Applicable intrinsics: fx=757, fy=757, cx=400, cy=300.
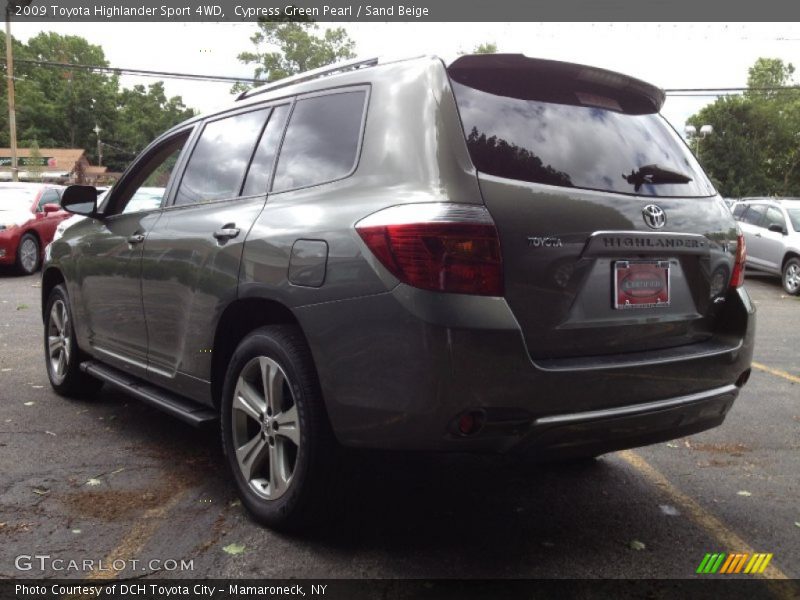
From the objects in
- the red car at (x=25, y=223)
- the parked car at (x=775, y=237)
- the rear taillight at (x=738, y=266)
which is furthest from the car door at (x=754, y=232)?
the red car at (x=25, y=223)

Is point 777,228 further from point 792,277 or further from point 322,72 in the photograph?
point 322,72

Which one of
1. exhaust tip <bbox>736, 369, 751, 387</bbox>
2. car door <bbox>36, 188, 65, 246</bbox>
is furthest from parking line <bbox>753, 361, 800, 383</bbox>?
car door <bbox>36, 188, 65, 246</bbox>

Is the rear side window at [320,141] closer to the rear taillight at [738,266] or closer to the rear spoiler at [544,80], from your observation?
the rear spoiler at [544,80]

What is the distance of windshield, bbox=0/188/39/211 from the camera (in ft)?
45.9

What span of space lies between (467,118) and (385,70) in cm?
47

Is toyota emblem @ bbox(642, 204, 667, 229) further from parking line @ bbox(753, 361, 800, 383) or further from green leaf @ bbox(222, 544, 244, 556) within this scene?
parking line @ bbox(753, 361, 800, 383)

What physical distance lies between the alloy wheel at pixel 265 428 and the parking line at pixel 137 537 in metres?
0.42

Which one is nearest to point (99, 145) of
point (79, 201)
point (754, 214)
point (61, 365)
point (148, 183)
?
point (754, 214)

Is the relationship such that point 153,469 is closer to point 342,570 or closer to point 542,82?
point 342,570

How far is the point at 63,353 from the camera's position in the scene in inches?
213

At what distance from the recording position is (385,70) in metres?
3.00

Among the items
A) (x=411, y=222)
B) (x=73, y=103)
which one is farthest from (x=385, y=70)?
(x=73, y=103)

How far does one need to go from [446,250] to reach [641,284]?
842mm

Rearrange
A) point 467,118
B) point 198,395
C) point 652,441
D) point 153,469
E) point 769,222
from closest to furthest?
point 467,118 → point 652,441 → point 198,395 → point 153,469 → point 769,222
